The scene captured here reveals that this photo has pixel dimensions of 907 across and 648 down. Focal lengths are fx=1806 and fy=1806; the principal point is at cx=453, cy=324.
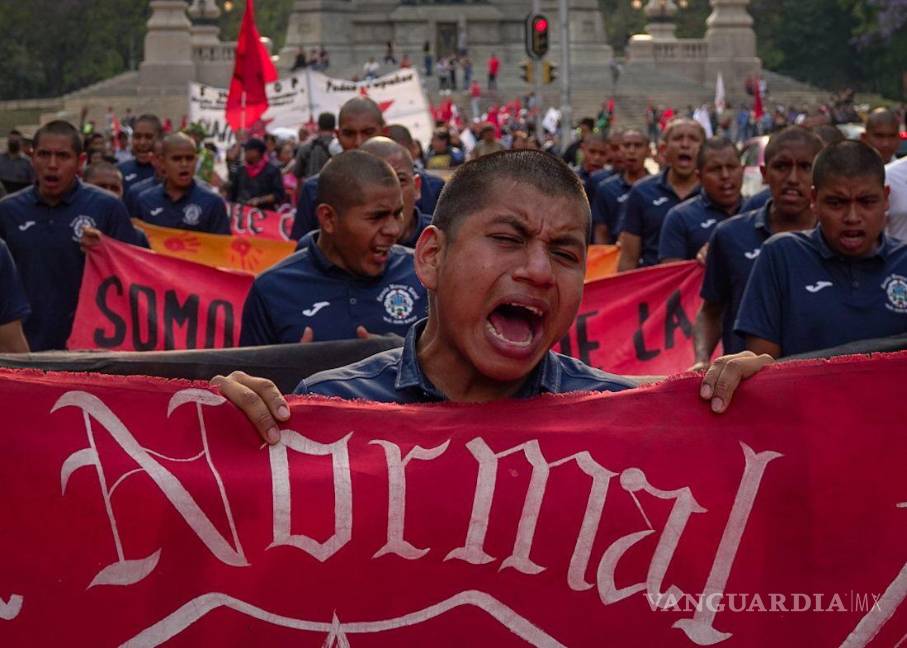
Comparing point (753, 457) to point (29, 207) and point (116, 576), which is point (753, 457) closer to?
point (116, 576)

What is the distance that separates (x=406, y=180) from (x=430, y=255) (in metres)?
4.78

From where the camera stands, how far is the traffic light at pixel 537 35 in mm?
31906

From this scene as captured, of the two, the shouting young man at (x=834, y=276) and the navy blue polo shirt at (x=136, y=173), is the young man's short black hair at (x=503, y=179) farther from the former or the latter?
the navy blue polo shirt at (x=136, y=173)

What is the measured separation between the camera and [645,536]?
3.43 meters

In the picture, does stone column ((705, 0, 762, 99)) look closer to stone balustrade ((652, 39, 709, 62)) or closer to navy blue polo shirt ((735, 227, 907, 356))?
stone balustrade ((652, 39, 709, 62))

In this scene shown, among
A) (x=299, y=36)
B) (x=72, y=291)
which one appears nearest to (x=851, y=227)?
(x=72, y=291)

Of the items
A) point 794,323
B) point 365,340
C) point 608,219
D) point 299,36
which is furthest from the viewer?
point 299,36

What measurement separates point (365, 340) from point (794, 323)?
4.97 feet

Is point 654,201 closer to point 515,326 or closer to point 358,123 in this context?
point 358,123

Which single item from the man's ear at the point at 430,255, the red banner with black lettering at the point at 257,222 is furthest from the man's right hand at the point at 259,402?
the red banner with black lettering at the point at 257,222

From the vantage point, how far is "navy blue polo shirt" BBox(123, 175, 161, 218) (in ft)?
42.1

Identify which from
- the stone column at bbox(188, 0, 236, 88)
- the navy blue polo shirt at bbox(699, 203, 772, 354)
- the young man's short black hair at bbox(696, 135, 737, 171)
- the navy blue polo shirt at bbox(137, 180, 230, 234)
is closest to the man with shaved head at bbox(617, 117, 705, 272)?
the young man's short black hair at bbox(696, 135, 737, 171)

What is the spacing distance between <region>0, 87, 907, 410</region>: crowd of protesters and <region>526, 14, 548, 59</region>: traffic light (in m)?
19.6

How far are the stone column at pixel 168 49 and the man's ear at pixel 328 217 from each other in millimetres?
67550
